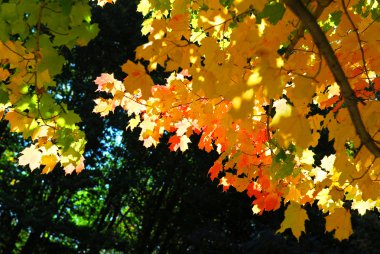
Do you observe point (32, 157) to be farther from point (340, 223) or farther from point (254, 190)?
point (340, 223)

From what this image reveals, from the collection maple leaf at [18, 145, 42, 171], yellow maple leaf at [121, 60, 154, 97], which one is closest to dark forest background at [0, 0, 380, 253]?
maple leaf at [18, 145, 42, 171]

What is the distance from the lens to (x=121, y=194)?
1230 cm

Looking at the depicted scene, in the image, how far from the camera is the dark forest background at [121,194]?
913cm

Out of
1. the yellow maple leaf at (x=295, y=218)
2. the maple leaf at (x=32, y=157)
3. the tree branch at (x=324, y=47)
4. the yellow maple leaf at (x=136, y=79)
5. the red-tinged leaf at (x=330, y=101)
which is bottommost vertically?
the maple leaf at (x=32, y=157)

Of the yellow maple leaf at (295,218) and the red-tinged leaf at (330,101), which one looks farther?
the red-tinged leaf at (330,101)

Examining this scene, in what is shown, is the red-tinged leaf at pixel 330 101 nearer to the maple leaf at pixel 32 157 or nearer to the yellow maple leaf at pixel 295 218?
the yellow maple leaf at pixel 295 218

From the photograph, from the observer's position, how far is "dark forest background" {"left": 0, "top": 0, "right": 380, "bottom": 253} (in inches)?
360

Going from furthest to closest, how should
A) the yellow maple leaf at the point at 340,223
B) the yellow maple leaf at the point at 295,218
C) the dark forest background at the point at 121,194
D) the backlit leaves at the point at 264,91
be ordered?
the dark forest background at the point at 121,194
the yellow maple leaf at the point at 295,218
the yellow maple leaf at the point at 340,223
the backlit leaves at the point at 264,91

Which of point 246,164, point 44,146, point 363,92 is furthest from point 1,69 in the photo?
point 363,92

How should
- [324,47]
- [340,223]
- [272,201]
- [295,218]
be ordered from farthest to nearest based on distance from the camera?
[272,201], [295,218], [340,223], [324,47]

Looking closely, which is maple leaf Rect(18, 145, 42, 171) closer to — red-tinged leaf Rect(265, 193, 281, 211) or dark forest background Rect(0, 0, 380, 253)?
red-tinged leaf Rect(265, 193, 281, 211)

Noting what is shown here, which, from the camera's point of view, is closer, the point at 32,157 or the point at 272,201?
the point at 32,157

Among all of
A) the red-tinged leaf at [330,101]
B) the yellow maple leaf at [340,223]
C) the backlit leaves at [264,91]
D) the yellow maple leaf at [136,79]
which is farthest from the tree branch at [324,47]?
the red-tinged leaf at [330,101]

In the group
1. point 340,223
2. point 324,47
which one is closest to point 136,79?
point 324,47
